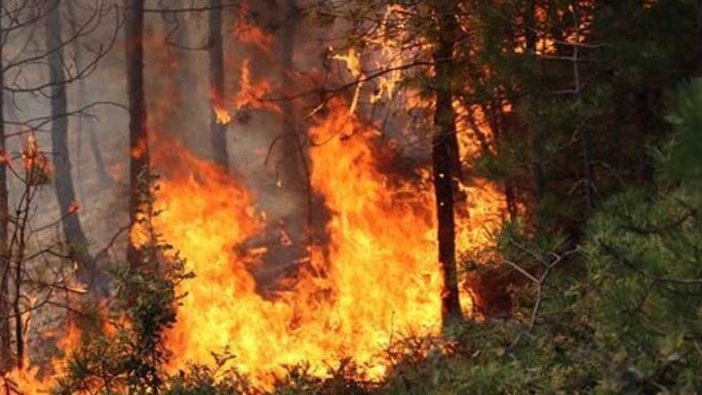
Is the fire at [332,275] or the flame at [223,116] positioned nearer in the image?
the fire at [332,275]

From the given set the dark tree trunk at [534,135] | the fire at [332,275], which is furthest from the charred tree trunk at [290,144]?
the dark tree trunk at [534,135]

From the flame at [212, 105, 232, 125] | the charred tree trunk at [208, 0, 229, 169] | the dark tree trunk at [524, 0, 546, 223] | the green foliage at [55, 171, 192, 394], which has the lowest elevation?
the green foliage at [55, 171, 192, 394]

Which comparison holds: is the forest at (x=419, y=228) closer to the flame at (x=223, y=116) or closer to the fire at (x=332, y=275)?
the fire at (x=332, y=275)

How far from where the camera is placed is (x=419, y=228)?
446 inches

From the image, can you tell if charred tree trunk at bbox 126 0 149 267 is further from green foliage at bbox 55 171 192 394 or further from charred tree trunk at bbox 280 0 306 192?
green foliage at bbox 55 171 192 394

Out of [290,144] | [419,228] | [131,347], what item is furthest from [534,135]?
[290,144]

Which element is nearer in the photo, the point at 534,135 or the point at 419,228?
the point at 534,135

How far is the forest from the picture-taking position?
313 cm

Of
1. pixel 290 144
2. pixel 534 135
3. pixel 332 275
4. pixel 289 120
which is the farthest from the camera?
pixel 290 144

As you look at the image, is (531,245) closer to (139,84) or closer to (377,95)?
(377,95)

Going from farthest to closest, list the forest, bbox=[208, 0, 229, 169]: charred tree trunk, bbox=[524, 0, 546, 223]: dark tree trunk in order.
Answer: bbox=[208, 0, 229, 169]: charred tree trunk < bbox=[524, 0, 546, 223]: dark tree trunk < the forest

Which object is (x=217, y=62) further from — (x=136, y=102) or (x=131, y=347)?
(x=131, y=347)

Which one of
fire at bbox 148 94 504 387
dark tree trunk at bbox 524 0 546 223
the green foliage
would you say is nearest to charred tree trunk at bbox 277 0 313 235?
fire at bbox 148 94 504 387

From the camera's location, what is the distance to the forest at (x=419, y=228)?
3.13 metres
